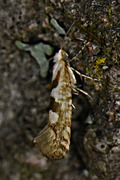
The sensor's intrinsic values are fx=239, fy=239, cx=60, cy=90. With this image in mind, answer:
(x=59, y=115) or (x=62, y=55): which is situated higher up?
(x=62, y=55)

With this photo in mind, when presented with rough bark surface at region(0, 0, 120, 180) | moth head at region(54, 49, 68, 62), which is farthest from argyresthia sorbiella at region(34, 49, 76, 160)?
rough bark surface at region(0, 0, 120, 180)

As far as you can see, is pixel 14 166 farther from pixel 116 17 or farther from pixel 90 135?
pixel 116 17

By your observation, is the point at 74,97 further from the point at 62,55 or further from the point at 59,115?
the point at 62,55

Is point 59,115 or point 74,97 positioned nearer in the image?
point 59,115

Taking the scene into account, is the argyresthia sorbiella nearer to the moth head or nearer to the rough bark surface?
the moth head

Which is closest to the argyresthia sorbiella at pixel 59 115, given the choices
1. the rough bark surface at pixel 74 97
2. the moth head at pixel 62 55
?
the moth head at pixel 62 55

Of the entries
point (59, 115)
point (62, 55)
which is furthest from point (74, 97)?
point (62, 55)
